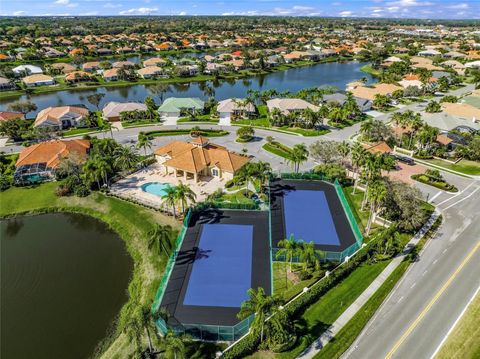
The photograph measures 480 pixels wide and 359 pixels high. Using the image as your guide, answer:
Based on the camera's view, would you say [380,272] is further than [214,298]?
Yes

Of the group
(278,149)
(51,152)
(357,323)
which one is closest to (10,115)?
(51,152)

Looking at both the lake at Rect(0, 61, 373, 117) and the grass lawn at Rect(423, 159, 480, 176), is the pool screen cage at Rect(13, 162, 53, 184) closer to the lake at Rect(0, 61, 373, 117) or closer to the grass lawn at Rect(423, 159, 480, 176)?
the lake at Rect(0, 61, 373, 117)

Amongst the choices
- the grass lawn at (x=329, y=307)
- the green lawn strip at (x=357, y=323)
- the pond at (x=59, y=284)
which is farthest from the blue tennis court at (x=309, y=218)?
the pond at (x=59, y=284)

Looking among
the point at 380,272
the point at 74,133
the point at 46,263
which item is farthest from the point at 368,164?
the point at 74,133

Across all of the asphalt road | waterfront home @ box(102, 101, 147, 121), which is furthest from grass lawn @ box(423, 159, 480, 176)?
waterfront home @ box(102, 101, 147, 121)

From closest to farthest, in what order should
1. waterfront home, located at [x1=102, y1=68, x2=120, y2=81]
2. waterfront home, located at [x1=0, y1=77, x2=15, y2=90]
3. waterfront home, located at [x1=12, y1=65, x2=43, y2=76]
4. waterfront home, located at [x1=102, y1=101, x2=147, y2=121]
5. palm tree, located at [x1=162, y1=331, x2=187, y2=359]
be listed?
palm tree, located at [x1=162, y1=331, x2=187, y2=359], waterfront home, located at [x1=102, y1=101, x2=147, y2=121], waterfront home, located at [x1=0, y1=77, x2=15, y2=90], waterfront home, located at [x1=12, y1=65, x2=43, y2=76], waterfront home, located at [x1=102, y1=68, x2=120, y2=81]

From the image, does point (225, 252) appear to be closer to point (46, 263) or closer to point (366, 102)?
point (46, 263)

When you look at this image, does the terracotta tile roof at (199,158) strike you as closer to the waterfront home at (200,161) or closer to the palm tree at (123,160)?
the waterfront home at (200,161)

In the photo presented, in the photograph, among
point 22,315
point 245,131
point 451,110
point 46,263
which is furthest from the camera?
point 451,110
